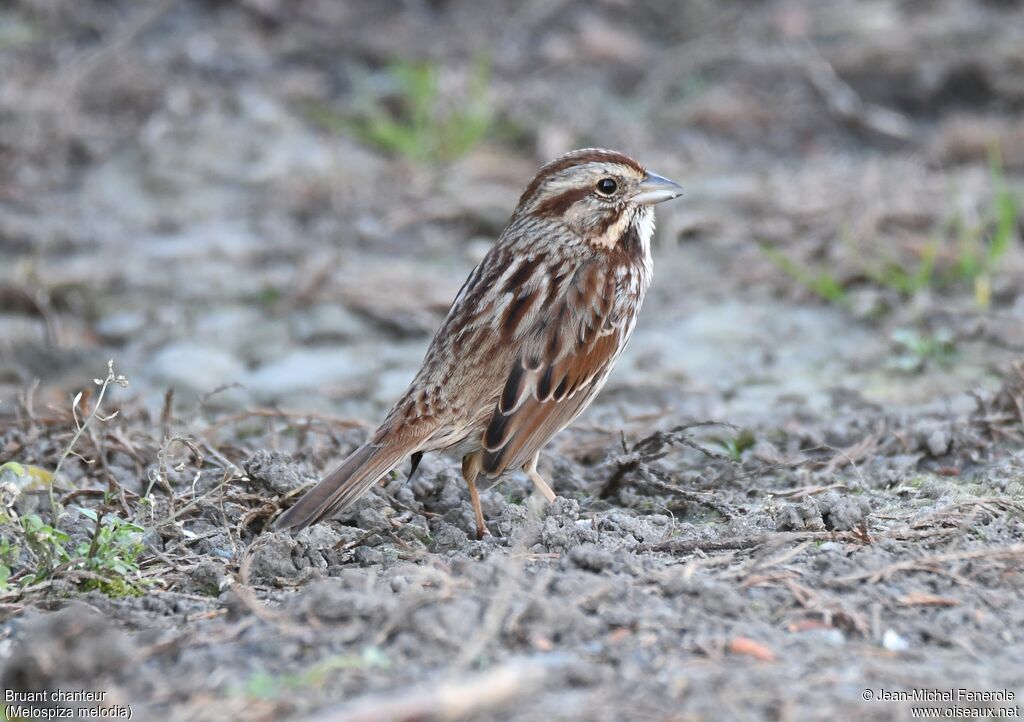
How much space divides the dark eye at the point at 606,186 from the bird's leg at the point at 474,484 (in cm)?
113

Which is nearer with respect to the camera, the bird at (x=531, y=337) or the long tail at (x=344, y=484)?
the long tail at (x=344, y=484)

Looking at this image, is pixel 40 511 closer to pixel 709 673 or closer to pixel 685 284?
pixel 709 673

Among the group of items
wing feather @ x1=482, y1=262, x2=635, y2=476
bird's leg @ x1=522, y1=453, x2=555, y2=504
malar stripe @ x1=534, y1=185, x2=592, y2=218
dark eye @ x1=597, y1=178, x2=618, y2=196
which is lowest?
bird's leg @ x1=522, y1=453, x2=555, y2=504

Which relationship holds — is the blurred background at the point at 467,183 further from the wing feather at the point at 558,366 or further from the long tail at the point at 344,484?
the long tail at the point at 344,484

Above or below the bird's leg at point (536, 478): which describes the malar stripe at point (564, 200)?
above

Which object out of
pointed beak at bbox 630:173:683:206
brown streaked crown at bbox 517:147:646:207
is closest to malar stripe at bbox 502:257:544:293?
brown streaked crown at bbox 517:147:646:207

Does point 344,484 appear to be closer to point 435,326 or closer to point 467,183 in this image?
point 435,326

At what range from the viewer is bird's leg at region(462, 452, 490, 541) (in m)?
4.68

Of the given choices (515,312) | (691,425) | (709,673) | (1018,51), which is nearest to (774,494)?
(691,425)

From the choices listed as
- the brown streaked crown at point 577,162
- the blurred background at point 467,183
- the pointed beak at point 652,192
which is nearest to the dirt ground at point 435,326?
the blurred background at point 467,183

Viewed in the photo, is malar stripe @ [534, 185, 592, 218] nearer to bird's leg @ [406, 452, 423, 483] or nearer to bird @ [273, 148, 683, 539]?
bird @ [273, 148, 683, 539]

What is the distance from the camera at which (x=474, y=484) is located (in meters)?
4.80

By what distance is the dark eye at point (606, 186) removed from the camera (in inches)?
208

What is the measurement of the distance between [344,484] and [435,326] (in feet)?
9.77
